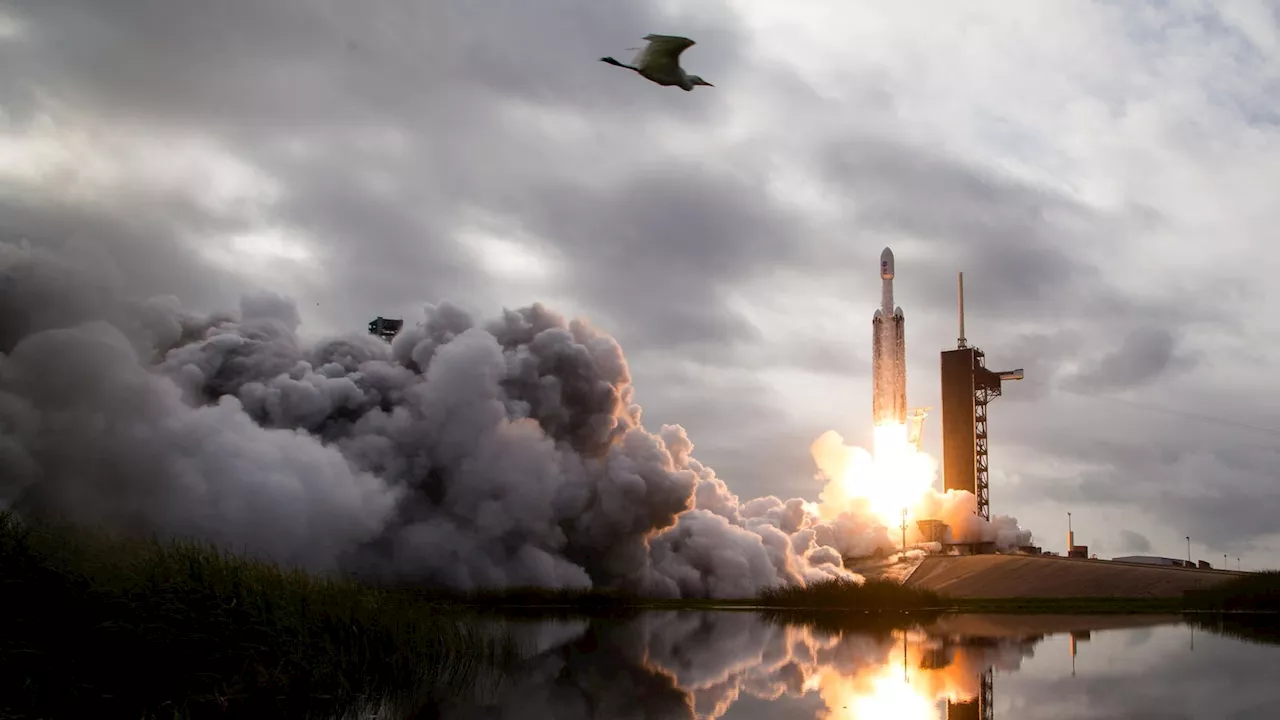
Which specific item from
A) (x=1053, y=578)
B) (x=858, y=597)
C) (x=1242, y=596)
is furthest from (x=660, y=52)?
(x=1053, y=578)

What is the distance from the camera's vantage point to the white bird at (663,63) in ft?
58.4

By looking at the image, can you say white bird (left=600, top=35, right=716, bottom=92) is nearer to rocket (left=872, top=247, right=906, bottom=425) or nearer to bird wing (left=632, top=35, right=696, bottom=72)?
bird wing (left=632, top=35, right=696, bottom=72)

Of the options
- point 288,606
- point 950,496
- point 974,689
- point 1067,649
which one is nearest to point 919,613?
point 1067,649

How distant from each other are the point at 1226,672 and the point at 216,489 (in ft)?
138

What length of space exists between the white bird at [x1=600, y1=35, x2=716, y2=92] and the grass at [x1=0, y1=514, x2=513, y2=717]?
11.8 m

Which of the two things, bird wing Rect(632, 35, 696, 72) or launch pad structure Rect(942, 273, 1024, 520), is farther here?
launch pad structure Rect(942, 273, 1024, 520)

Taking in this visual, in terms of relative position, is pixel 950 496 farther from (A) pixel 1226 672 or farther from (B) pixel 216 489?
(A) pixel 1226 672

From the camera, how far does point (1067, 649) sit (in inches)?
1340

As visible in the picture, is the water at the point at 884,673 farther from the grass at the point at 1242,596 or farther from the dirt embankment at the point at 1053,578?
the dirt embankment at the point at 1053,578

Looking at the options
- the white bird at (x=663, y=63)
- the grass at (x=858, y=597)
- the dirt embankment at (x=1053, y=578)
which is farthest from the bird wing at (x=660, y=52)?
the dirt embankment at (x=1053, y=578)

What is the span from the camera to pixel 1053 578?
3137 inches

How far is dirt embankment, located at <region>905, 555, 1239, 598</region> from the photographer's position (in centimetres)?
7369

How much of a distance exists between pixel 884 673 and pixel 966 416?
8475 cm

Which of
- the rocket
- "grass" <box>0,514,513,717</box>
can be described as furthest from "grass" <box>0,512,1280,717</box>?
the rocket
